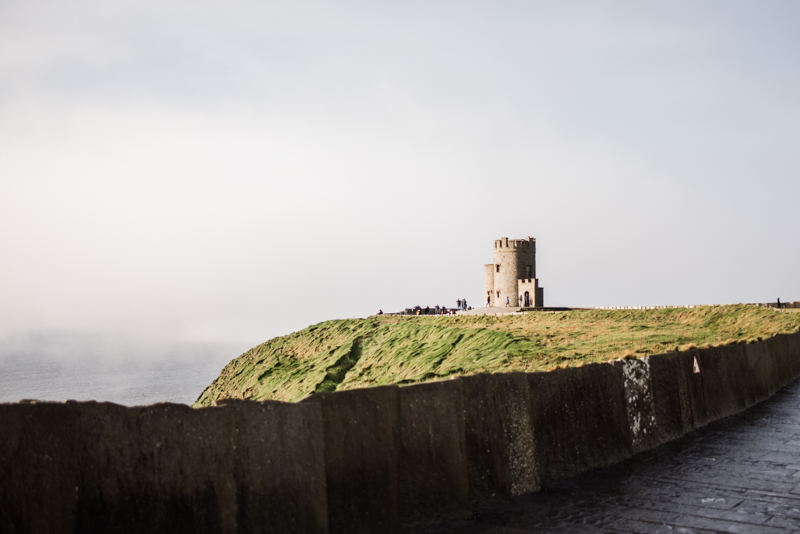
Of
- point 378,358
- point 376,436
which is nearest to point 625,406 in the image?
point 376,436

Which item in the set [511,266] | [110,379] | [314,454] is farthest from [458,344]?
[110,379]

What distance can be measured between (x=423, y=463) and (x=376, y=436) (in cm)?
57

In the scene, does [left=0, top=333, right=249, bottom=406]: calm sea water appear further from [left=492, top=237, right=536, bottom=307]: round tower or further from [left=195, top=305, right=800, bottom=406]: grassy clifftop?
[left=492, top=237, right=536, bottom=307]: round tower

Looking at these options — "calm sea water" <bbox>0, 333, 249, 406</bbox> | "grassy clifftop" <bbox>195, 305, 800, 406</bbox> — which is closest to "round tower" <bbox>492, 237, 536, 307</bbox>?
"grassy clifftop" <bbox>195, 305, 800, 406</bbox>

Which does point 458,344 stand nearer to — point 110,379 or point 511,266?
point 511,266

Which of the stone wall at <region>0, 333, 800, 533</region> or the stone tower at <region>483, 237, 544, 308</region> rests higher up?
the stone tower at <region>483, 237, 544, 308</region>

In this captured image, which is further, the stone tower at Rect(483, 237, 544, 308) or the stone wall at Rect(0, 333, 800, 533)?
the stone tower at Rect(483, 237, 544, 308)

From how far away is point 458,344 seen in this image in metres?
37.7

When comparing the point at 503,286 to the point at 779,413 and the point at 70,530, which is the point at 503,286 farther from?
the point at 70,530

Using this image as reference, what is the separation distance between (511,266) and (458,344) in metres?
47.8

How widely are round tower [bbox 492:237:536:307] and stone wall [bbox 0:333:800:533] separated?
7680 cm

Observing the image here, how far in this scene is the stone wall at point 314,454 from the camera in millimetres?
3691

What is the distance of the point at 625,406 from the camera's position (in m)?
7.94

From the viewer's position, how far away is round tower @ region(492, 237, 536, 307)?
8394 centimetres
